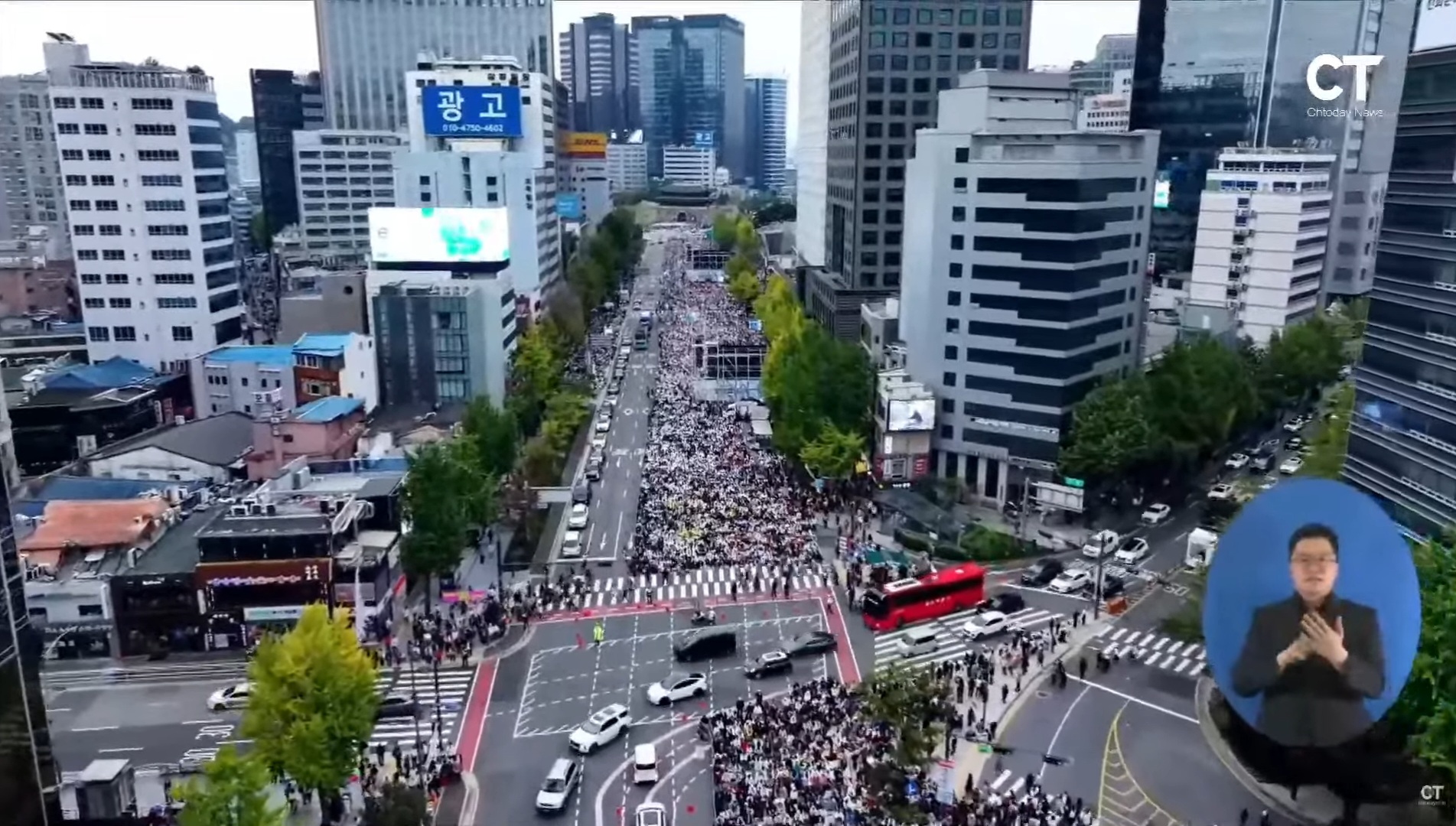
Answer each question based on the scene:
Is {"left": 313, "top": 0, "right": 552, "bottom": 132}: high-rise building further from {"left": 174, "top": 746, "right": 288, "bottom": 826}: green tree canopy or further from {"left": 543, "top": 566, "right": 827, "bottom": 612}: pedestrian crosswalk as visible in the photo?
{"left": 174, "top": 746, "right": 288, "bottom": 826}: green tree canopy

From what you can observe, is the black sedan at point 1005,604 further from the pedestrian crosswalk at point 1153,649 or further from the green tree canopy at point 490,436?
the green tree canopy at point 490,436

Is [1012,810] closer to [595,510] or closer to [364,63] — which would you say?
[595,510]

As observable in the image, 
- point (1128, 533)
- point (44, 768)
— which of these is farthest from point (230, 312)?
point (1128, 533)

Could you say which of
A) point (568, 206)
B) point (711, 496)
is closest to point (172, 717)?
point (711, 496)

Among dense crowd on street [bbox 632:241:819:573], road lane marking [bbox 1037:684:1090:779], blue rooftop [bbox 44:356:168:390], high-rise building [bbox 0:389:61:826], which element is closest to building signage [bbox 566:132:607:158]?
dense crowd on street [bbox 632:241:819:573]

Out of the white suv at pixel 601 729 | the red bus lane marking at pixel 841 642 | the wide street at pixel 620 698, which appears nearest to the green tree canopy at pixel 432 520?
the wide street at pixel 620 698

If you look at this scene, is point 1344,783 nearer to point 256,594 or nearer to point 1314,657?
point 1314,657
